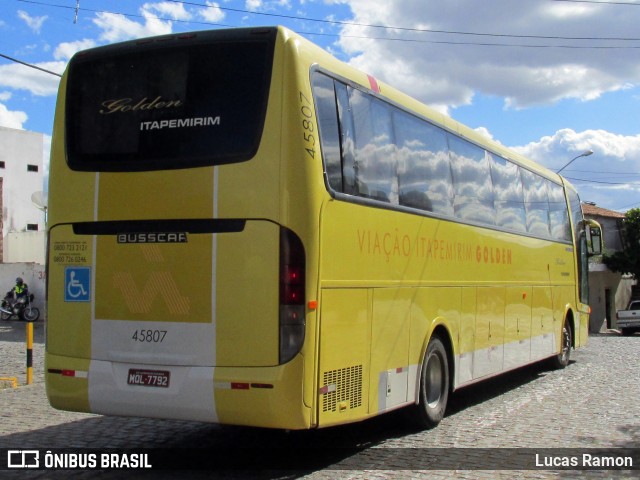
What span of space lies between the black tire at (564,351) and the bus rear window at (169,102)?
424 inches

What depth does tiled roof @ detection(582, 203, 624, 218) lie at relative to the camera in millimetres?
52994

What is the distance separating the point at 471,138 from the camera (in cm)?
1091

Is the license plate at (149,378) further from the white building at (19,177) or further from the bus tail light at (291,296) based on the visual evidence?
the white building at (19,177)

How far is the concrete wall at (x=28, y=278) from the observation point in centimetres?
2964

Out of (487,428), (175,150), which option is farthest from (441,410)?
(175,150)

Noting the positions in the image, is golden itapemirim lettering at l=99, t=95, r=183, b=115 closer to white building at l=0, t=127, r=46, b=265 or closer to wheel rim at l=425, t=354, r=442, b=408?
wheel rim at l=425, t=354, r=442, b=408

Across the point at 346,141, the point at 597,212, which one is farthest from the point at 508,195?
the point at 597,212

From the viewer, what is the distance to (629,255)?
159 feet

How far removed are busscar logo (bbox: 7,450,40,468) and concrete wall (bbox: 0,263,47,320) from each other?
2291 centimetres

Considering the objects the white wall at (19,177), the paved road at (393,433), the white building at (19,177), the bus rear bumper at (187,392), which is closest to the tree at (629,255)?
the white building at (19,177)

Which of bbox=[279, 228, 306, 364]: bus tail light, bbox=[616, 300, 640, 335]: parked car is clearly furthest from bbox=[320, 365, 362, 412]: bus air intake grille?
bbox=[616, 300, 640, 335]: parked car

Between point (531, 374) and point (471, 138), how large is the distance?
5823 mm

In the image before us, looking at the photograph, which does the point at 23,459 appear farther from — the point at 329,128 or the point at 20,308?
the point at 20,308

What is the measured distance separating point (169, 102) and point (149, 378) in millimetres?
2418
